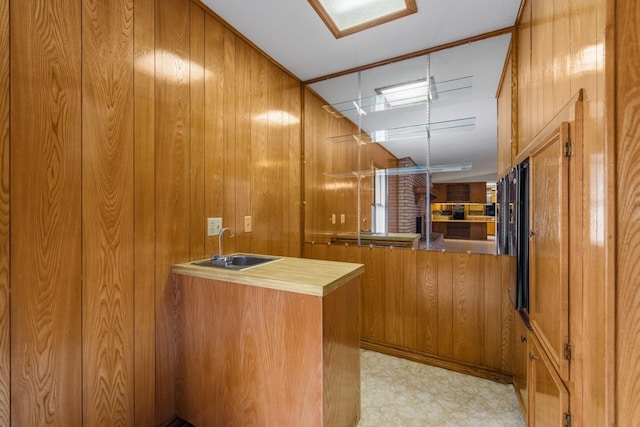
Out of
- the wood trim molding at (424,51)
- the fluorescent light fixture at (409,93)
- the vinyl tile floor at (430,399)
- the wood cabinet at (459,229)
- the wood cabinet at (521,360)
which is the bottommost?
the vinyl tile floor at (430,399)

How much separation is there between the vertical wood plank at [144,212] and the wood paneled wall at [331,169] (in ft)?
5.34

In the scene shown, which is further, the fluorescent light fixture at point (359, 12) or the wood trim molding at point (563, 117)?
the fluorescent light fixture at point (359, 12)

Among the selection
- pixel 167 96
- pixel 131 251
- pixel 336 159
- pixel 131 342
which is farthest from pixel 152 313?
pixel 336 159

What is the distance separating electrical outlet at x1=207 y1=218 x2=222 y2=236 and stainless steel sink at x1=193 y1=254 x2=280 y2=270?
179mm

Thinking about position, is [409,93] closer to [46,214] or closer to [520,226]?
[520,226]

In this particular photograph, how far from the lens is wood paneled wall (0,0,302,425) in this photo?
3.69ft

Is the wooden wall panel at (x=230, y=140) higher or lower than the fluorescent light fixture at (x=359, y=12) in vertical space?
lower

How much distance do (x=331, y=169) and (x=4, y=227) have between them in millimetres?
2670

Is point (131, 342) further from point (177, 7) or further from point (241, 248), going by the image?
point (177, 7)

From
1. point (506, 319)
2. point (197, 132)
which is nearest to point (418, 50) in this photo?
point (197, 132)

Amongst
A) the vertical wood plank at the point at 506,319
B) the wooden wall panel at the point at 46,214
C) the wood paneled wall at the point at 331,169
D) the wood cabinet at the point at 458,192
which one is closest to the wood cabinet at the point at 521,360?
the vertical wood plank at the point at 506,319

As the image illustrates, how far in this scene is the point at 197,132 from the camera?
184cm

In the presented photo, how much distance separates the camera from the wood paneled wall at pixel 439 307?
2.16 metres

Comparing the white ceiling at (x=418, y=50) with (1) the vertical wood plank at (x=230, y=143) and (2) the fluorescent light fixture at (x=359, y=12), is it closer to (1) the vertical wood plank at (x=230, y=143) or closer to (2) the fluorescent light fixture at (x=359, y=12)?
(2) the fluorescent light fixture at (x=359, y=12)
